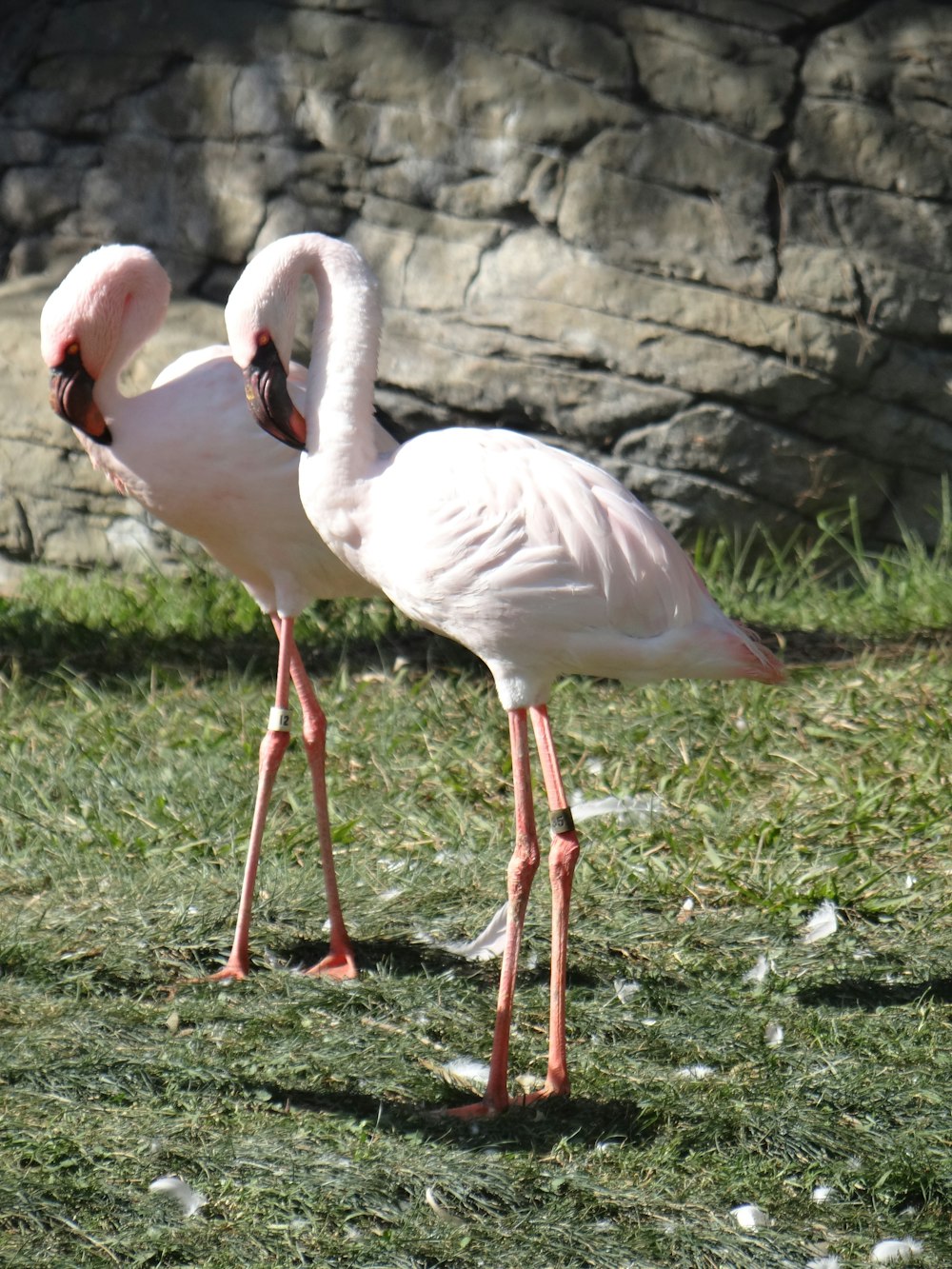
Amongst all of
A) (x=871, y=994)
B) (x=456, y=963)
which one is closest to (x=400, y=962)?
(x=456, y=963)

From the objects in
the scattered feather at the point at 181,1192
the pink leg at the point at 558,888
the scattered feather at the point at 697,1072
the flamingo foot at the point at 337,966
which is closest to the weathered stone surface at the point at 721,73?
the pink leg at the point at 558,888

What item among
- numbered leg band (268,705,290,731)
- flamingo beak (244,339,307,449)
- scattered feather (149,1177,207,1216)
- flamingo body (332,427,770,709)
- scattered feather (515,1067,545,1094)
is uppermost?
flamingo beak (244,339,307,449)

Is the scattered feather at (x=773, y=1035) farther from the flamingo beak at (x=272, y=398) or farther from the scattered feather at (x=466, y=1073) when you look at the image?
the flamingo beak at (x=272, y=398)

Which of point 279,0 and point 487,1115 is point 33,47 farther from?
point 487,1115

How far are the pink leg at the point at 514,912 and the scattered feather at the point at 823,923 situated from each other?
2.84 ft

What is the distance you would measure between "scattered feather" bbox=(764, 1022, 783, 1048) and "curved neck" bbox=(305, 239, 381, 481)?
1.50 metres

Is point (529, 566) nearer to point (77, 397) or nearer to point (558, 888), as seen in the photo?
point (558, 888)

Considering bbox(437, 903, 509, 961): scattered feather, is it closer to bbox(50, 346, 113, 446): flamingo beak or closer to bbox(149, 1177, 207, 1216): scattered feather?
bbox(149, 1177, 207, 1216): scattered feather

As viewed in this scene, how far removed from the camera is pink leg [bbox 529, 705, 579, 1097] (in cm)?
306

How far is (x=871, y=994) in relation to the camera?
3.45 metres

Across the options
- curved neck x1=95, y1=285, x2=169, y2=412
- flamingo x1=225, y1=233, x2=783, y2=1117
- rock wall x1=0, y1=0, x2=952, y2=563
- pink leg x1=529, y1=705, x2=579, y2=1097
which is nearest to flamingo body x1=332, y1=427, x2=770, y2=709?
flamingo x1=225, y1=233, x2=783, y2=1117

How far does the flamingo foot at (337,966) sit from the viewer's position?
11.9 feet

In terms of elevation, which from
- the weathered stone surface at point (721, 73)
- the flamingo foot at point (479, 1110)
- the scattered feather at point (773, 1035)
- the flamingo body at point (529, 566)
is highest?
the weathered stone surface at point (721, 73)

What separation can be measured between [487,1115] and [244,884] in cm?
98
